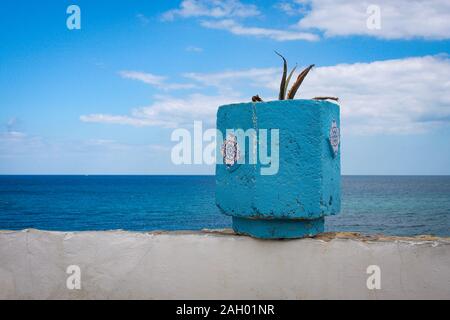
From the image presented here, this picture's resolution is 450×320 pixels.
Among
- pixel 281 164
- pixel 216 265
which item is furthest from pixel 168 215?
pixel 281 164

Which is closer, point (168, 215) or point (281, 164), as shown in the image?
point (281, 164)

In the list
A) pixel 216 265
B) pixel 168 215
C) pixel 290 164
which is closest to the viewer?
pixel 290 164

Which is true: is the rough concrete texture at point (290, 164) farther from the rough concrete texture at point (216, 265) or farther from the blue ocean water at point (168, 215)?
the blue ocean water at point (168, 215)

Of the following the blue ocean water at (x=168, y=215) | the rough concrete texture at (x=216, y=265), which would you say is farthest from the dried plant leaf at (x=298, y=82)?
the blue ocean water at (x=168, y=215)

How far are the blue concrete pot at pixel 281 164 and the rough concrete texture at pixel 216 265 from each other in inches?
7.5

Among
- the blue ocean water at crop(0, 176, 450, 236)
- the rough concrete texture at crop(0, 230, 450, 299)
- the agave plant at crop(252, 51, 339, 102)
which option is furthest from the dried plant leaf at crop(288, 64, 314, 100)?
the blue ocean water at crop(0, 176, 450, 236)

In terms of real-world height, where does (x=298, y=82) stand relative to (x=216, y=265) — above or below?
above

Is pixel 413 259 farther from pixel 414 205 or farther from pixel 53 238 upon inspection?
pixel 414 205

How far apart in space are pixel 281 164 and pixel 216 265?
0.82 m

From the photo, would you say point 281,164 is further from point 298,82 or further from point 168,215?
point 168,215

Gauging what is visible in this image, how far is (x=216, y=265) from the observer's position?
3227 millimetres

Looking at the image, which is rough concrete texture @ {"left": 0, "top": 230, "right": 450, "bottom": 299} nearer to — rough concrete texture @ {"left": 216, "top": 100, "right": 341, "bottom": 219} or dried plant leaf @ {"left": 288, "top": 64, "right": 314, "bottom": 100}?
rough concrete texture @ {"left": 216, "top": 100, "right": 341, "bottom": 219}

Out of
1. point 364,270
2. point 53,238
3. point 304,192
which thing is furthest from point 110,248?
point 364,270

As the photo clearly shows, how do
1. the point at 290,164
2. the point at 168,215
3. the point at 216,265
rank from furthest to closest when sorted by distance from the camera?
the point at 168,215 < the point at 216,265 < the point at 290,164
